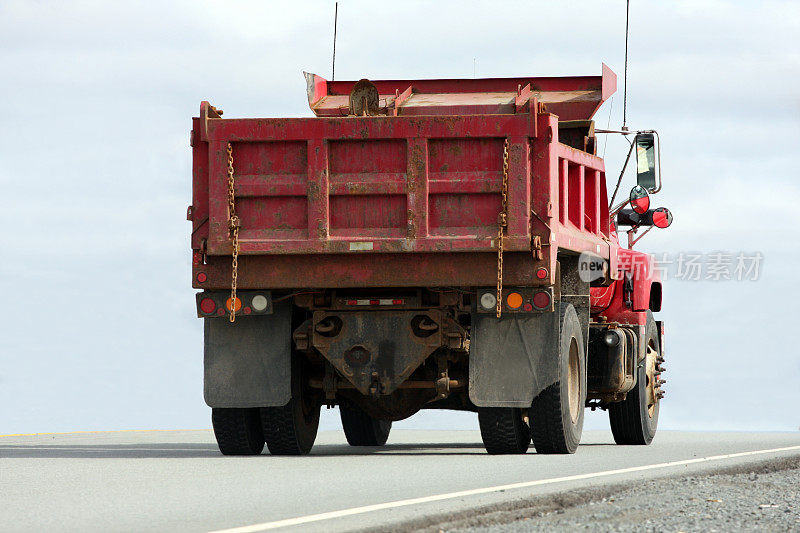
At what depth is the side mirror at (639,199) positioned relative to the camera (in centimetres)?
1487

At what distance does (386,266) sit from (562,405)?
207 centimetres

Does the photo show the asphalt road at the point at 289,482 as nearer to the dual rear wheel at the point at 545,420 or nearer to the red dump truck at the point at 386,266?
the dual rear wheel at the point at 545,420

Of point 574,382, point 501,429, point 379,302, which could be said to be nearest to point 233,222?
point 379,302

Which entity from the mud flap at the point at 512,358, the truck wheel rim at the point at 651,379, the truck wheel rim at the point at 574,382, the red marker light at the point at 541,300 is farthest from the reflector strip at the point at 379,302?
the truck wheel rim at the point at 651,379

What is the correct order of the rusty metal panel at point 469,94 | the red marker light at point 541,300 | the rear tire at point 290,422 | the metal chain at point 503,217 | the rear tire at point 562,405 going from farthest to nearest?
the rusty metal panel at point 469,94
the rear tire at point 290,422
the rear tire at point 562,405
the red marker light at point 541,300
the metal chain at point 503,217

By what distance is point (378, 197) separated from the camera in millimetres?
12102

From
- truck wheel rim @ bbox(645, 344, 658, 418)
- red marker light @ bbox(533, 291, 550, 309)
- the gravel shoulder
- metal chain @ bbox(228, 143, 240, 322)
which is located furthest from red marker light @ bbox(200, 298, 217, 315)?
truck wheel rim @ bbox(645, 344, 658, 418)

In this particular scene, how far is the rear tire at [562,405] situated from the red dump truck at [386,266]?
21 mm

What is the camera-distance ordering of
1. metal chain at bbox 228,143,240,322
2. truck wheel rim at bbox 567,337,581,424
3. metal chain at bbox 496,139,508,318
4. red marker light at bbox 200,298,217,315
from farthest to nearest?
truck wheel rim at bbox 567,337,581,424, red marker light at bbox 200,298,217,315, metal chain at bbox 228,143,240,322, metal chain at bbox 496,139,508,318

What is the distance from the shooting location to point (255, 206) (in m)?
12.3

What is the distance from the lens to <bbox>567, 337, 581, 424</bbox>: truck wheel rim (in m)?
13.1

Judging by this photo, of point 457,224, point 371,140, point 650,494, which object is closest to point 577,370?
point 457,224

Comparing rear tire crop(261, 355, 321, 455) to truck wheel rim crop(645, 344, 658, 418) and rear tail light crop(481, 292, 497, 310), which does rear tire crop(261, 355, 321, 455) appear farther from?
truck wheel rim crop(645, 344, 658, 418)

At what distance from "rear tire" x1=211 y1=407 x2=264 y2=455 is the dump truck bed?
4.49ft
